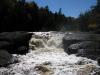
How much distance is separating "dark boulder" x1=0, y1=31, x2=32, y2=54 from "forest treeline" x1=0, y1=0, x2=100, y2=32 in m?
14.1

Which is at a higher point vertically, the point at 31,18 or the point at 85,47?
the point at 31,18

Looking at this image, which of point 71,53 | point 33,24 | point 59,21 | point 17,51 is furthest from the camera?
point 59,21

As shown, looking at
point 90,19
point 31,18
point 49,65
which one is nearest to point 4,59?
point 49,65

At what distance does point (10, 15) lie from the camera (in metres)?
36.2

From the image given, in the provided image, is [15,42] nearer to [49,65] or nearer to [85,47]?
[85,47]

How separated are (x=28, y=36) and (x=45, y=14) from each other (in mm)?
22397

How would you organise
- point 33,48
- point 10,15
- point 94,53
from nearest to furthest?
point 94,53
point 33,48
point 10,15

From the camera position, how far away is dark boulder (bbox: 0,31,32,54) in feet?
63.7

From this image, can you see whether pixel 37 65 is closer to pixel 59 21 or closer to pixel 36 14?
pixel 36 14

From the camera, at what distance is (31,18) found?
3872 cm

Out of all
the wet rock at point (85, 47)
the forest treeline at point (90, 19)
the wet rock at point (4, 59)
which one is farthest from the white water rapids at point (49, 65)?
the forest treeline at point (90, 19)

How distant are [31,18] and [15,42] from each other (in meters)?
18.8

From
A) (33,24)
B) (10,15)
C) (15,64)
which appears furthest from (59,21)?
(15,64)

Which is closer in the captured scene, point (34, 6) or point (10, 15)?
point (10, 15)
